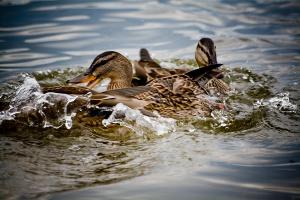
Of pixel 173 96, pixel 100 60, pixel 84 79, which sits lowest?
pixel 173 96

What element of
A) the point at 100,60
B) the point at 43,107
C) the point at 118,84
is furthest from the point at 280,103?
the point at 43,107

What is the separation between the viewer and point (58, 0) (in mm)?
12727

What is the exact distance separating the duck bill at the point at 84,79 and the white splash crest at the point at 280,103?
82.6 inches

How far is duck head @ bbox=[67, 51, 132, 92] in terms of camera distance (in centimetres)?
612

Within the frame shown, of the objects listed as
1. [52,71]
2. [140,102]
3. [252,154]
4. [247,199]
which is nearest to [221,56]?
[52,71]

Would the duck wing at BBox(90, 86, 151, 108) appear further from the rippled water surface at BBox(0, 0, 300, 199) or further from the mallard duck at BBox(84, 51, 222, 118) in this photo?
the rippled water surface at BBox(0, 0, 300, 199)

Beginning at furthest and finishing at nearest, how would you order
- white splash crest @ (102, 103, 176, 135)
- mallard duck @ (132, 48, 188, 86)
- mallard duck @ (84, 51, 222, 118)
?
mallard duck @ (132, 48, 188, 86)
mallard duck @ (84, 51, 222, 118)
white splash crest @ (102, 103, 176, 135)

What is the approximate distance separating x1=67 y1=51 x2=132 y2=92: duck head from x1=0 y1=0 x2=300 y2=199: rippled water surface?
1.01 m

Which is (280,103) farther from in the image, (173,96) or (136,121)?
(136,121)

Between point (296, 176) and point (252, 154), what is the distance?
0.55m

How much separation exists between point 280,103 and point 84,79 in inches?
95.8

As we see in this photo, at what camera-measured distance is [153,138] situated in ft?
15.5

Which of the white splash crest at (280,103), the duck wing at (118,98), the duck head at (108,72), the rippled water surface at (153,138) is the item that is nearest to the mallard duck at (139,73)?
the duck head at (108,72)

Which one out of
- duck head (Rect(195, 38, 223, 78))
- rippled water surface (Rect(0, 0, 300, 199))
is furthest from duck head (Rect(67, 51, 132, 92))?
duck head (Rect(195, 38, 223, 78))
